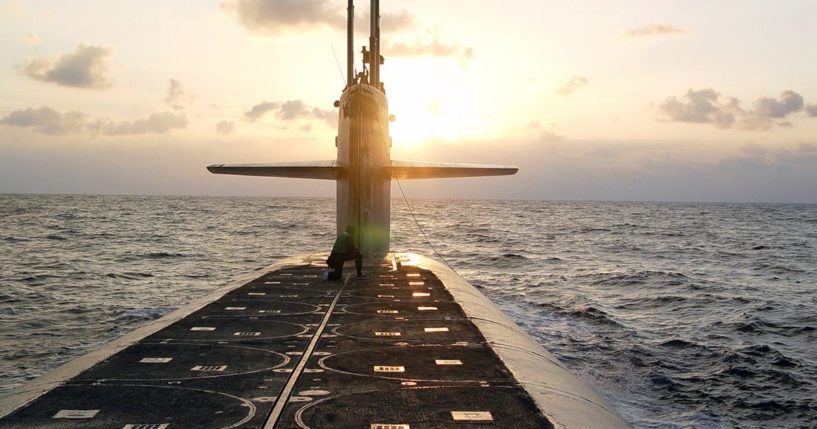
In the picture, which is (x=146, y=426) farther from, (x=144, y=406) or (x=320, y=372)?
(x=320, y=372)

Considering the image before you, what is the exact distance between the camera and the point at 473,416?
7.62 meters

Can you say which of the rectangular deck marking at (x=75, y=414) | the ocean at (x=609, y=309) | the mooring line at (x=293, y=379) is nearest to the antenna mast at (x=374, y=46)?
the ocean at (x=609, y=309)

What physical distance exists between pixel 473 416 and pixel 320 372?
2.85 meters

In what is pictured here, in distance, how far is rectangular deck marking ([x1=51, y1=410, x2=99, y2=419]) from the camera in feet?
24.9

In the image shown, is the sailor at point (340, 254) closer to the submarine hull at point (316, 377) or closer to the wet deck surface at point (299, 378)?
the submarine hull at point (316, 377)

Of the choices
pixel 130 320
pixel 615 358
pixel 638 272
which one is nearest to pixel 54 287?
pixel 130 320

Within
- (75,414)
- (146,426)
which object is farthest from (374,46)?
(146,426)

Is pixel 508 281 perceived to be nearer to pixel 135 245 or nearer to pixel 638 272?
pixel 638 272

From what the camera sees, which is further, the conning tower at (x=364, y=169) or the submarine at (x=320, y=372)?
the conning tower at (x=364, y=169)

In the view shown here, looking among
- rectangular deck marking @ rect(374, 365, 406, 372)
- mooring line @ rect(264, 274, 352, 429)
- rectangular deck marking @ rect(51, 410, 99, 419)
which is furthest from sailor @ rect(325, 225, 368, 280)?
rectangular deck marking @ rect(51, 410, 99, 419)

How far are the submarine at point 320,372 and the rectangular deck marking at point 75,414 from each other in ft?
0.07

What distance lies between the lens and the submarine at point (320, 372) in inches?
302

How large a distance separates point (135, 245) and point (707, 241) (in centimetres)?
5251

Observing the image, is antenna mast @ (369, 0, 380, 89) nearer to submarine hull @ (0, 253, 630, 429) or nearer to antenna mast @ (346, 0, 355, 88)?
antenna mast @ (346, 0, 355, 88)
